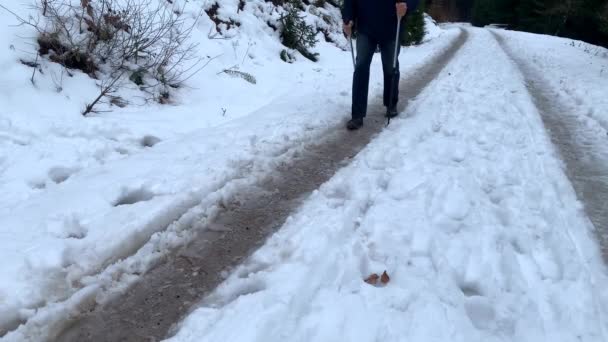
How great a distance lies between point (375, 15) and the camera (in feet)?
16.2

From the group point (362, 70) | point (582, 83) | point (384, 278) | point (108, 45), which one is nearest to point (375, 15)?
point (362, 70)

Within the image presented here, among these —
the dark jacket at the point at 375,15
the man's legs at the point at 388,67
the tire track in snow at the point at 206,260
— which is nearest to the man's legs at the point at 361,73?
the dark jacket at the point at 375,15

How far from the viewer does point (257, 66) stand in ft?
26.0

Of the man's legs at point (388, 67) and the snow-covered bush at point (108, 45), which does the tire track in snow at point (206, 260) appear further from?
the snow-covered bush at point (108, 45)

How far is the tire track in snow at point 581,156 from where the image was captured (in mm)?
3057

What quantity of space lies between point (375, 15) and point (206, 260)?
3798mm

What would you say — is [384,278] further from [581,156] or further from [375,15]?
[375,15]

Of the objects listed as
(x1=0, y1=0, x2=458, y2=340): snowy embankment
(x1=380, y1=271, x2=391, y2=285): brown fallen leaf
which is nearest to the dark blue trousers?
(x1=0, y1=0, x2=458, y2=340): snowy embankment

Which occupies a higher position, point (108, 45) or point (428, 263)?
point (108, 45)

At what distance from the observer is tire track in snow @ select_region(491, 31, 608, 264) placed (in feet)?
10.0

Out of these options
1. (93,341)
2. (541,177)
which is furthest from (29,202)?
(541,177)

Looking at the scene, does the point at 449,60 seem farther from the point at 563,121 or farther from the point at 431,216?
the point at 431,216

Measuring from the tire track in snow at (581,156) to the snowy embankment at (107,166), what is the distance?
2594 millimetres

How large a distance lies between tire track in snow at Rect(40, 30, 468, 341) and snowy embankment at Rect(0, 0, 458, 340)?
12cm
